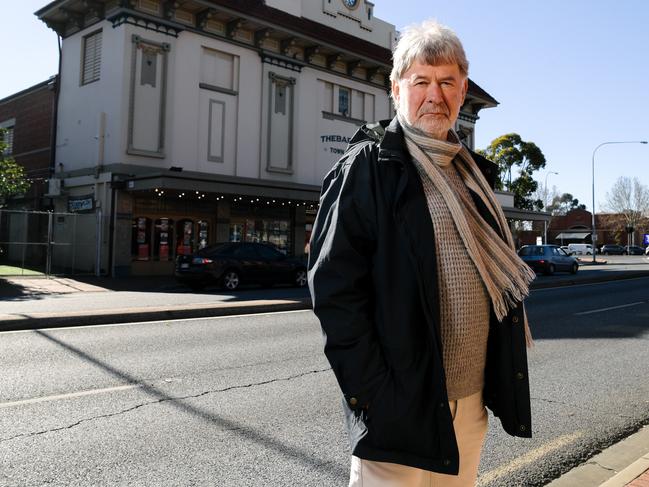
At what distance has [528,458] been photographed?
13.3ft

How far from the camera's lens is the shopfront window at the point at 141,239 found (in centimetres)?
2095

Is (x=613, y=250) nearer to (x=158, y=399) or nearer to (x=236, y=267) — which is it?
(x=236, y=267)

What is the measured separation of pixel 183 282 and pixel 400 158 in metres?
15.1

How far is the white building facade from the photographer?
20.2 m

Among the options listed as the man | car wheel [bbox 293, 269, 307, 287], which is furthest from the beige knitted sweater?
car wheel [bbox 293, 269, 307, 287]

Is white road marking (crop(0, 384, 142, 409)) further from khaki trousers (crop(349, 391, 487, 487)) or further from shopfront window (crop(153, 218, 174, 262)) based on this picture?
shopfront window (crop(153, 218, 174, 262))

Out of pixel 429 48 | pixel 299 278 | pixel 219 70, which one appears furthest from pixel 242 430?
pixel 219 70

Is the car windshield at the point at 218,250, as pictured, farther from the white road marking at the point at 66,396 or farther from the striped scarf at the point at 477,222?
the striped scarf at the point at 477,222

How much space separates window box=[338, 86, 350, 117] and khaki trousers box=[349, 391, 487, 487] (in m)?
26.1

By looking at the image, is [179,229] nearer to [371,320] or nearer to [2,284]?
[2,284]

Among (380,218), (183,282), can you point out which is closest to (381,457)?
(380,218)

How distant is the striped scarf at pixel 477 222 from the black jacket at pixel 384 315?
0.15 metres

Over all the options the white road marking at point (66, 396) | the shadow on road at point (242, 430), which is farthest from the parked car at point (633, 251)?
the white road marking at point (66, 396)

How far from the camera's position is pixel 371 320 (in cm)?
182
